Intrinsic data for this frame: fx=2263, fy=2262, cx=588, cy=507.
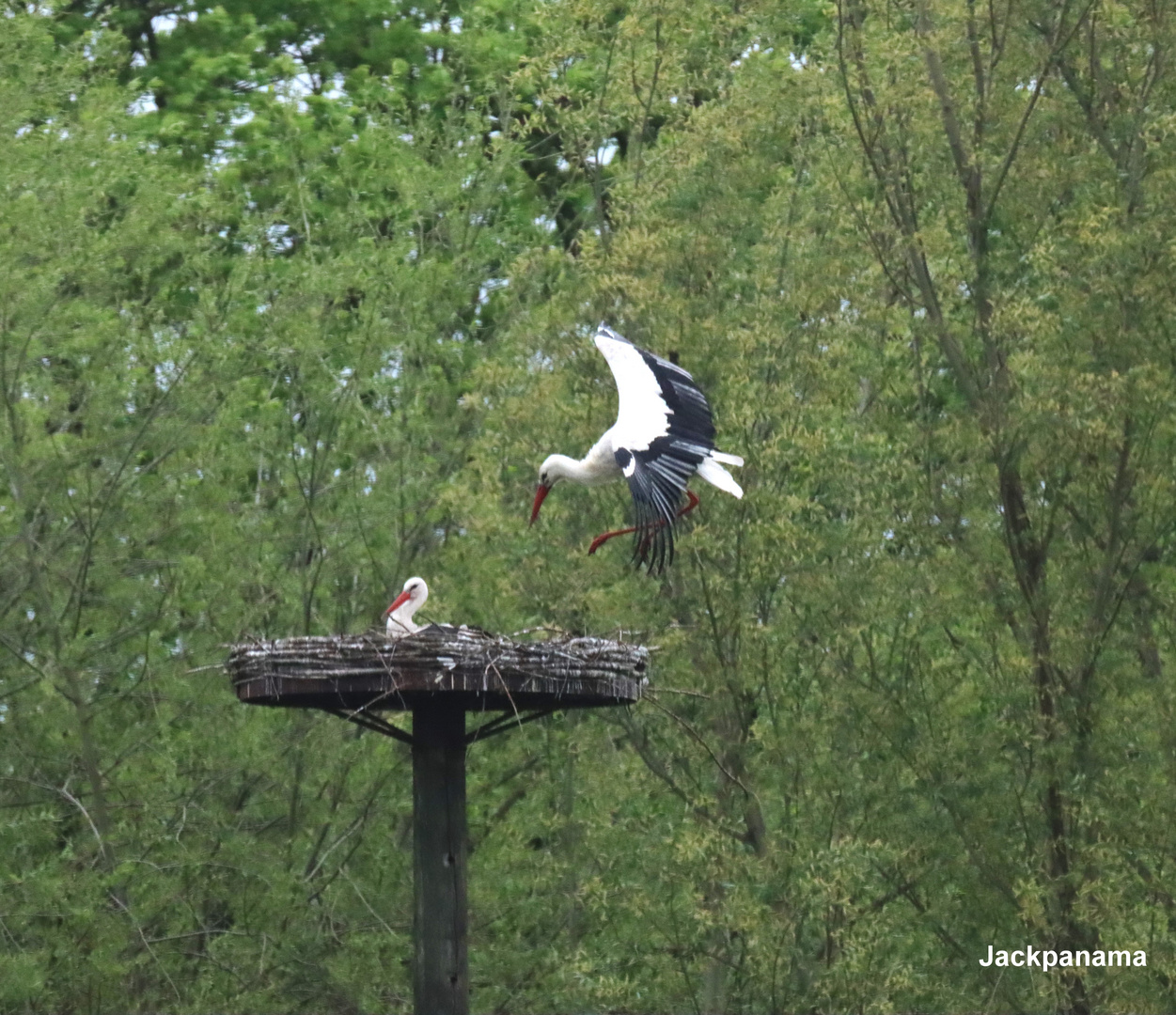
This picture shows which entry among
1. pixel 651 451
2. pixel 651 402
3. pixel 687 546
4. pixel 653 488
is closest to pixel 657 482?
pixel 653 488

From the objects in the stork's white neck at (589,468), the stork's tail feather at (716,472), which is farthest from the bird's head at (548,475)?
the stork's tail feather at (716,472)

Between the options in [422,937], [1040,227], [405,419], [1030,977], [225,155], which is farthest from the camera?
[225,155]

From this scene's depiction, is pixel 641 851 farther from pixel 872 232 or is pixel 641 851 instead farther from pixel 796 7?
pixel 796 7

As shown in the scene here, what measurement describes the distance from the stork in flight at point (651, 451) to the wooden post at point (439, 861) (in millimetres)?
1295

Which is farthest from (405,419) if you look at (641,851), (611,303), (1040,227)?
(1040,227)

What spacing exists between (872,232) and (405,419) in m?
4.20

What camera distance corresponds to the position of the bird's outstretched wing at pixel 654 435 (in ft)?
36.8

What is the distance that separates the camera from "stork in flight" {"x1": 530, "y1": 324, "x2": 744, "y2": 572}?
1127 cm

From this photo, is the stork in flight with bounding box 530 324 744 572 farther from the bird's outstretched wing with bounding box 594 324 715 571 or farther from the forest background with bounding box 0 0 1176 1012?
the forest background with bounding box 0 0 1176 1012

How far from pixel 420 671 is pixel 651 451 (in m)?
2.42

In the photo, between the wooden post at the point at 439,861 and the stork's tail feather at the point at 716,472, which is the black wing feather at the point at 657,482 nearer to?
the stork's tail feather at the point at 716,472

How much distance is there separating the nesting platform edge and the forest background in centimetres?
512

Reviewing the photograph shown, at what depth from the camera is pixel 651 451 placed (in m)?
11.9

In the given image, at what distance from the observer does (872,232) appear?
56.3 ft
